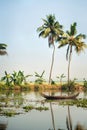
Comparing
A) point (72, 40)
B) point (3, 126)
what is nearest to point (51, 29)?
point (72, 40)

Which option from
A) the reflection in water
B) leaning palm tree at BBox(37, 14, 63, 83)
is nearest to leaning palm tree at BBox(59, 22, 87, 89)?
leaning palm tree at BBox(37, 14, 63, 83)

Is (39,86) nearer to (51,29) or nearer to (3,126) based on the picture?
Result: (51,29)

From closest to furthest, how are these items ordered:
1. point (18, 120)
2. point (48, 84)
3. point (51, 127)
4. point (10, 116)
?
point (51, 127) → point (18, 120) → point (10, 116) → point (48, 84)

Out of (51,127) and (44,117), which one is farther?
(44,117)

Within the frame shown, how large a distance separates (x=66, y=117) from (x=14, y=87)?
109 feet

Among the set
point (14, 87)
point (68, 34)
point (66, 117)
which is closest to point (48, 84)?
point (14, 87)

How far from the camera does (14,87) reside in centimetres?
5284

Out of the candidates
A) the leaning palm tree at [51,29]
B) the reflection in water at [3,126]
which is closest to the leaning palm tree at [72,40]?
the leaning palm tree at [51,29]

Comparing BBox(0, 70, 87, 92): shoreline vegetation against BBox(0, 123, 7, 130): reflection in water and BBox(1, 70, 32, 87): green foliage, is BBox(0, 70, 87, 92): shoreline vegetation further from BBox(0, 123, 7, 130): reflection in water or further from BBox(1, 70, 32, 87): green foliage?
BBox(0, 123, 7, 130): reflection in water

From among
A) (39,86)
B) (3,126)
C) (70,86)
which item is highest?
(39,86)

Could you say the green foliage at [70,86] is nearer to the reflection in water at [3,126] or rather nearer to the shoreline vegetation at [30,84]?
the shoreline vegetation at [30,84]

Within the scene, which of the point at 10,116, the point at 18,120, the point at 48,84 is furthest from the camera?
the point at 48,84

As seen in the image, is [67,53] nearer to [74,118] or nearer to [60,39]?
[60,39]

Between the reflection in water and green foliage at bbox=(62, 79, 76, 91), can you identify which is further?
green foliage at bbox=(62, 79, 76, 91)
